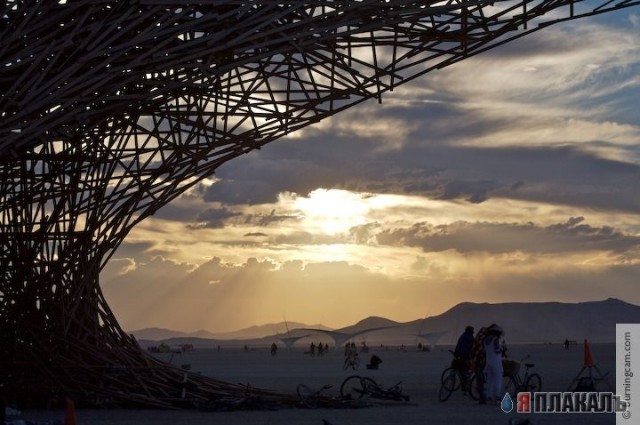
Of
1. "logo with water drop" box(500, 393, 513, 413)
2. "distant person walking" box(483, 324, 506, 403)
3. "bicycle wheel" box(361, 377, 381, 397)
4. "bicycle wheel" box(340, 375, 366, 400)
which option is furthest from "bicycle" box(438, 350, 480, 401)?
"logo with water drop" box(500, 393, 513, 413)

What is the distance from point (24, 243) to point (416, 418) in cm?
687

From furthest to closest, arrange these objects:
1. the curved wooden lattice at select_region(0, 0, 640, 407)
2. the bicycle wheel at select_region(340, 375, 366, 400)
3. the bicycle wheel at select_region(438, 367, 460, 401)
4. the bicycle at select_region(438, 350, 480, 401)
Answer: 1. the bicycle wheel at select_region(438, 367, 460, 401)
2. the bicycle at select_region(438, 350, 480, 401)
3. the bicycle wheel at select_region(340, 375, 366, 400)
4. the curved wooden lattice at select_region(0, 0, 640, 407)

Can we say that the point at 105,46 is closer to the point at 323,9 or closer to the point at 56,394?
the point at 323,9

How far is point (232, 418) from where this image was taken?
1781 centimetres

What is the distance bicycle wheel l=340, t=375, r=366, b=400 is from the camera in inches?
830

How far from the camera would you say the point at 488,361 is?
20172 millimetres

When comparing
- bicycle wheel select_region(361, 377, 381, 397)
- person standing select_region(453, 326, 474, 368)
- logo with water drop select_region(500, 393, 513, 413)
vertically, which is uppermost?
person standing select_region(453, 326, 474, 368)

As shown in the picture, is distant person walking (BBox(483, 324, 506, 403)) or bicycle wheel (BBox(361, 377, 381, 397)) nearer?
distant person walking (BBox(483, 324, 506, 403))

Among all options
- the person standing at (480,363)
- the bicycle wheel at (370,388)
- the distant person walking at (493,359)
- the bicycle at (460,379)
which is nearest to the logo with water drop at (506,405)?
the distant person walking at (493,359)

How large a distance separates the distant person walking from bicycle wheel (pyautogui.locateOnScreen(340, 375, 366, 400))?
7.86ft

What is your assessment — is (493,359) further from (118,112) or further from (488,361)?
(118,112)

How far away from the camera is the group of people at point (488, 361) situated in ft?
65.9

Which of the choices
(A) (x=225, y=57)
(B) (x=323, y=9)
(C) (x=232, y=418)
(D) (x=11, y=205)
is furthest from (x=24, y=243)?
(B) (x=323, y=9)

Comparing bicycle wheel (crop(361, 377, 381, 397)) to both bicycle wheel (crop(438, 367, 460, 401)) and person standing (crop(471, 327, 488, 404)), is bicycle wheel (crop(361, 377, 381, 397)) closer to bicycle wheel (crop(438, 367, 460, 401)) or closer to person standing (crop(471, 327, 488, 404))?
bicycle wheel (crop(438, 367, 460, 401))
